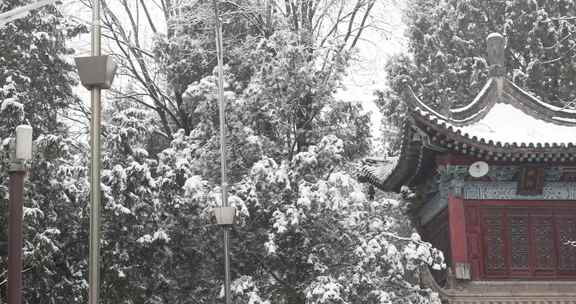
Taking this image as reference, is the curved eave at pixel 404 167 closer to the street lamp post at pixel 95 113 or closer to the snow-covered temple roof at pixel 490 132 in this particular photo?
the snow-covered temple roof at pixel 490 132

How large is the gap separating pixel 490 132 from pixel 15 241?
1022 cm

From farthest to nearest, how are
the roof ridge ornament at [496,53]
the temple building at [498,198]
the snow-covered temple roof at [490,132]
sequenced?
the roof ridge ornament at [496,53]
the temple building at [498,198]
the snow-covered temple roof at [490,132]

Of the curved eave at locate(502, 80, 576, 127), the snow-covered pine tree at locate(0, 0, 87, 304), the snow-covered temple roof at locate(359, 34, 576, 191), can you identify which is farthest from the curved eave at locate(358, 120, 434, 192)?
the snow-covered pine tree at locate(0, 0, 87, 304)

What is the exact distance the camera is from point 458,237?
16.0m

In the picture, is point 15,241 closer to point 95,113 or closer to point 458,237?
point 95,113

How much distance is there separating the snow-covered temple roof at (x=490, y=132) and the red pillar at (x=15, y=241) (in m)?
7.98

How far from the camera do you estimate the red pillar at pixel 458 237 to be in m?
15.7

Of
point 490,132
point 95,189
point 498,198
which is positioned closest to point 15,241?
point 95,189

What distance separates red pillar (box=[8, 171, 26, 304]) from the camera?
842 cm

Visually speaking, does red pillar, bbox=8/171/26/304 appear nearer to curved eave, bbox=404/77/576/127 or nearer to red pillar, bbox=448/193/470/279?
red pillar, bbox=448/193/470/279

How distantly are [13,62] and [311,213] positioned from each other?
606cm

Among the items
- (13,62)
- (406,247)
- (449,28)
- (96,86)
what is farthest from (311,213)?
Answer: (449,28)

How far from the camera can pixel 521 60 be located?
26797 millimetres

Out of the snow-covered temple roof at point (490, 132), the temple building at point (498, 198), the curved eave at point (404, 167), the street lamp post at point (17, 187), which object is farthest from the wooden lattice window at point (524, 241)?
the street lamp post at point (17, 187)
